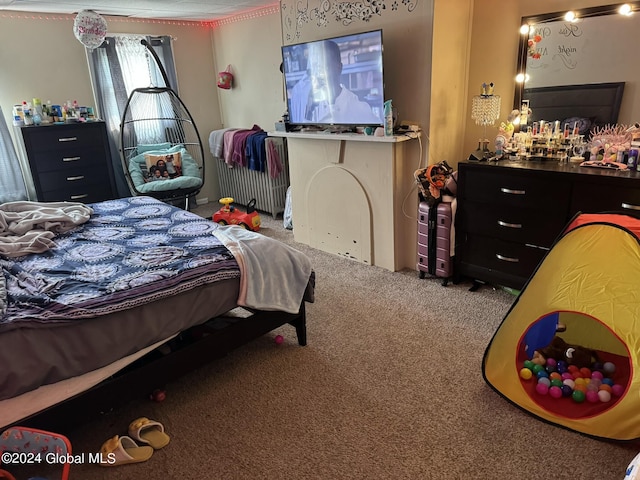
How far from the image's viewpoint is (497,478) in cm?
159

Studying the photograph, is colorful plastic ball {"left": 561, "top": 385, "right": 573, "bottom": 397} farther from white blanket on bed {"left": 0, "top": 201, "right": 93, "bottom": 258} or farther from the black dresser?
white blanket on bed {"left": 0, "top": 201, "right": 93, "bottom": 258}

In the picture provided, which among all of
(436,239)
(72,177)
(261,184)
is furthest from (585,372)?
(72,177)

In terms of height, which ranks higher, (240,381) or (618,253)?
(618,253)

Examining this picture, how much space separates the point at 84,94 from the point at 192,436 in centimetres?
421

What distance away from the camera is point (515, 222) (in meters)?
2.72

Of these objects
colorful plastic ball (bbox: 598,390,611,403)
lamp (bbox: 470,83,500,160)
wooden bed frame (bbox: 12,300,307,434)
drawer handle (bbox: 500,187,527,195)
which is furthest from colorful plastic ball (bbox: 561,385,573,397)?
lamp (bbox: 470,83,500,160)

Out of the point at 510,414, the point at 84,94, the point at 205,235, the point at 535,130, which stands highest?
the point at 84,94

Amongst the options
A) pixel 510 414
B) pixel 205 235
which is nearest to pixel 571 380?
pixel 510 414

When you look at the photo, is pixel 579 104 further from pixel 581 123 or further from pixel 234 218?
pixel 234 218

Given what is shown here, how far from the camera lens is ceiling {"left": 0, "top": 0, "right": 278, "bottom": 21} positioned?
387cm

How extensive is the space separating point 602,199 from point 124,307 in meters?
2.40

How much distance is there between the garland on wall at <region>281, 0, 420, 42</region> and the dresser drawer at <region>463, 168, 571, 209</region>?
1197mm

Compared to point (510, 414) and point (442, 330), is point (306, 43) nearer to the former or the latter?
point (442, 330)

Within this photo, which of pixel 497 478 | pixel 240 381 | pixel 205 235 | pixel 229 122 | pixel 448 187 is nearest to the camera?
pixel 497 478
